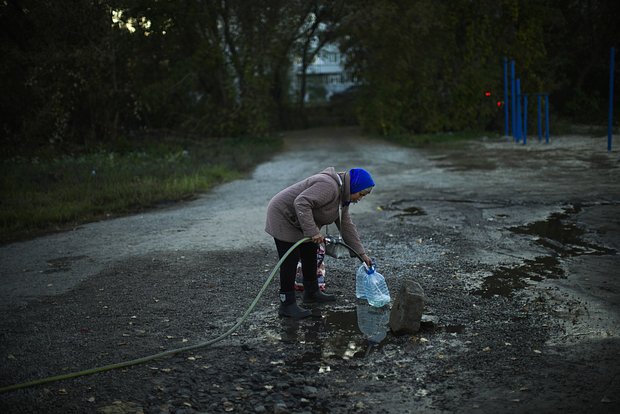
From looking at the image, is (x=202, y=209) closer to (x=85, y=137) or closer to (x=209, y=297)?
(x=209, y=297)

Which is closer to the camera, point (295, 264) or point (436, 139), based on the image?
point (295, 264)

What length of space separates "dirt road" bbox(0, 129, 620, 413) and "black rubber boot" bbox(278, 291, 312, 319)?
0.16 metres

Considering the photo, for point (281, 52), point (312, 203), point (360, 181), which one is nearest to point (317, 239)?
point (312, 203)

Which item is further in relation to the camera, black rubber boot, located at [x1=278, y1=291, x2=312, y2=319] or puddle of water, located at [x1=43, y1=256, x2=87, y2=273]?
puddle of water, located at [x1=43, y1=256, x2=87, y2=273]

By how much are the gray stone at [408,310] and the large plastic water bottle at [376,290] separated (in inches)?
21.6

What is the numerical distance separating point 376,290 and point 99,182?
9095 mm

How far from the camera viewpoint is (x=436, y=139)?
23.3 metres

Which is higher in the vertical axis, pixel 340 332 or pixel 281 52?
pixel 281 52

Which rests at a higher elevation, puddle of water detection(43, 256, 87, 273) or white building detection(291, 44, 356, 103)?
white building detection(291, 44, 356, 103)

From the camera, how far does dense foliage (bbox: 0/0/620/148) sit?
21203mm

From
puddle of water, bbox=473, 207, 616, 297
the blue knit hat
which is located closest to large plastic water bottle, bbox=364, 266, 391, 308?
the blue knit hat

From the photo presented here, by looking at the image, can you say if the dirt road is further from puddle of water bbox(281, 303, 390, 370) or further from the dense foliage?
the dense foliage

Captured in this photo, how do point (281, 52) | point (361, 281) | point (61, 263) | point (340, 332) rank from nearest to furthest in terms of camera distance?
point (340, 332) < point (361, 281) < point (61, 263) < point (281, 52)

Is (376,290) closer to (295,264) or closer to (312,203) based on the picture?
(295,264)
